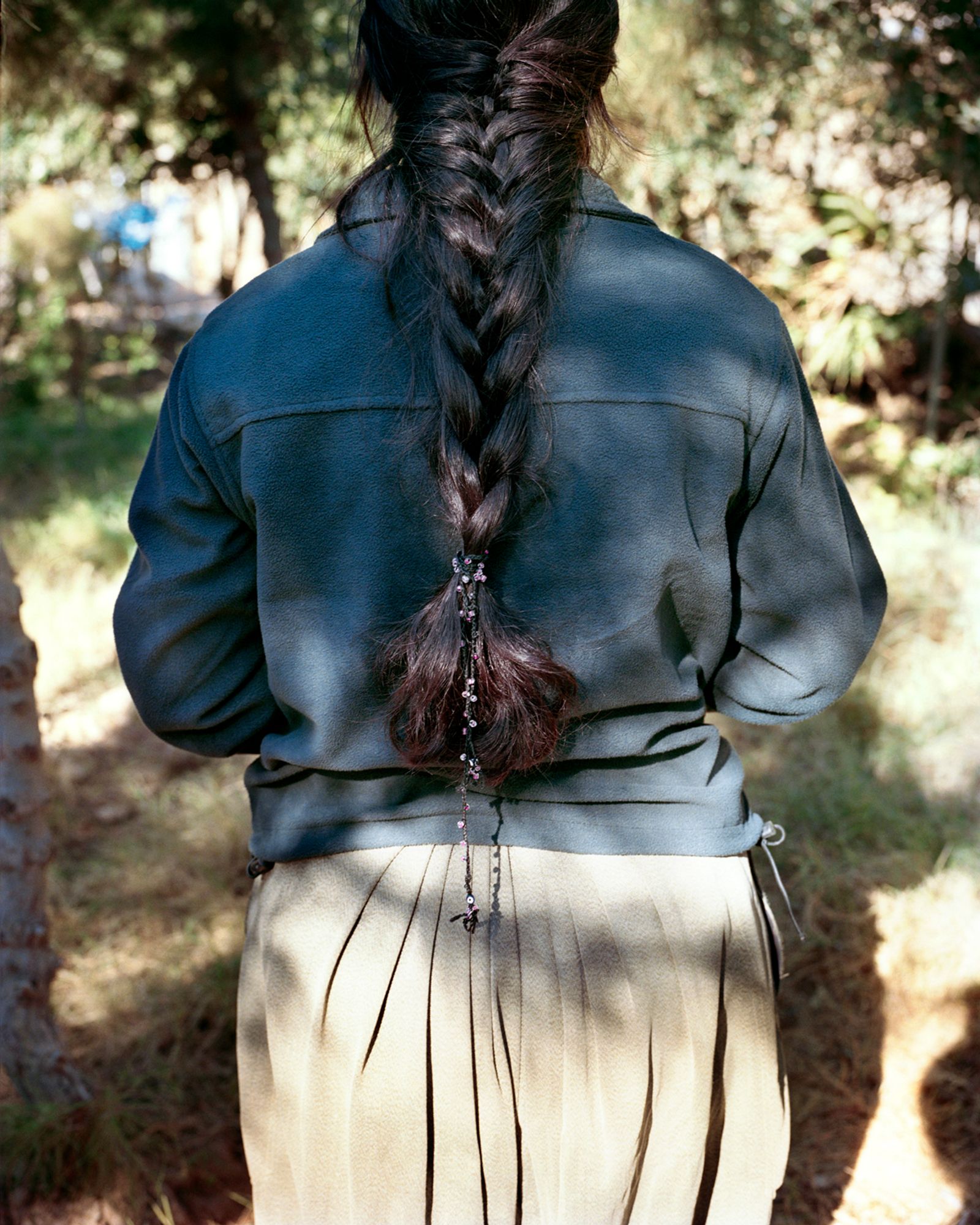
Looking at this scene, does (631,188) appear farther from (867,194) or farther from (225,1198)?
(225,1198)

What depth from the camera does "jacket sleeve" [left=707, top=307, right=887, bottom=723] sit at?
118 centimetres

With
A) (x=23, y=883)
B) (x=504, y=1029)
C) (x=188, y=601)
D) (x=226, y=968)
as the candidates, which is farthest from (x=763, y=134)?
(x=504, y=1029)

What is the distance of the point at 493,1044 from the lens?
4.09ft

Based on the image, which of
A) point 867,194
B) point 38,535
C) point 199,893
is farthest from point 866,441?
point 199,893

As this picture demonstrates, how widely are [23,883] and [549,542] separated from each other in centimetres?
152

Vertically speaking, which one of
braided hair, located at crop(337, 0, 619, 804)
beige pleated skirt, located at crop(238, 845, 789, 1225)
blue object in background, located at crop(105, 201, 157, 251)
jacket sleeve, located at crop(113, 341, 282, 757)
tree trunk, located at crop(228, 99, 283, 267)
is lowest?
blue object in background, located at crop(105, 201, 157, 251)

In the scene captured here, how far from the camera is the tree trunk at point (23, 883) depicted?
210 cm

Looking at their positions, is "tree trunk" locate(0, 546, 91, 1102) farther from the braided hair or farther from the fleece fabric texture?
the braided hair

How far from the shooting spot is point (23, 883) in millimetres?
2148

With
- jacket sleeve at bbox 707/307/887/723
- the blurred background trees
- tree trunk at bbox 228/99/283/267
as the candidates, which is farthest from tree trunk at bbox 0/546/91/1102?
tree trunk at bbox 228/99/283/267

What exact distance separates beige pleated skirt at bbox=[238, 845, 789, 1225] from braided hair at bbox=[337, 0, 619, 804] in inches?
9.7

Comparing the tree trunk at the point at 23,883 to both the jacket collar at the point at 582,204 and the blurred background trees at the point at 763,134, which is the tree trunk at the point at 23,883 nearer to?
the jacket collar at the point at 582,204

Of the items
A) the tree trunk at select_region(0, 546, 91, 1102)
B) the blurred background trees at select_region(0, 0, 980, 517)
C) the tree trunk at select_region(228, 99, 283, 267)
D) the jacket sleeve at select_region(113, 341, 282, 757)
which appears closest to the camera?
the jacket sleeve at select_region(113, 341, 282, 757)

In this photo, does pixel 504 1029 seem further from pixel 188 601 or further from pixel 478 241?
pixel 478 241
